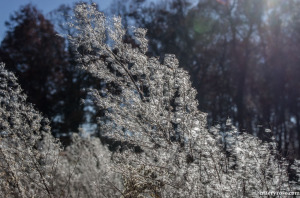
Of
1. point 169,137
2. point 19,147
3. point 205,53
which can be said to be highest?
point 205,53

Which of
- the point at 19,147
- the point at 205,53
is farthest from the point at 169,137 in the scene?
the point at 205,53

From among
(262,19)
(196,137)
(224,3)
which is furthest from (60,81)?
(196,137)

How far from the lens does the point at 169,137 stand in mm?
3188

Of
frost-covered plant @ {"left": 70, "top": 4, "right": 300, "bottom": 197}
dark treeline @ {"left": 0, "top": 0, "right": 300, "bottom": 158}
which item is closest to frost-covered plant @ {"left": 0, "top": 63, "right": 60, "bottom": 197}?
frost-covered plant @ {"left": 70, "top": 4, "right": 300, "bottom": 197}

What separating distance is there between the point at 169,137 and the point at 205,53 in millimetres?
13193

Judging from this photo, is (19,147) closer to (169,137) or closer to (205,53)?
(169,137)

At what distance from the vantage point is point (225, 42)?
53.2 ft

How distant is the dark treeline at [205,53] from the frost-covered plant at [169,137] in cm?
1091

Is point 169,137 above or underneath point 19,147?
above

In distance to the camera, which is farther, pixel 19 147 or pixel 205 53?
pixel 205 53

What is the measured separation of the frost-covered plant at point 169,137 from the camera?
264 centimetres

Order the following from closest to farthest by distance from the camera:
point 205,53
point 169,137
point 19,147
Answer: point 169,137
point 19,147
point 205,53

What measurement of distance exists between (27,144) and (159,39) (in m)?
12.1

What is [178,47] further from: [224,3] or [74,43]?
[74,43]
